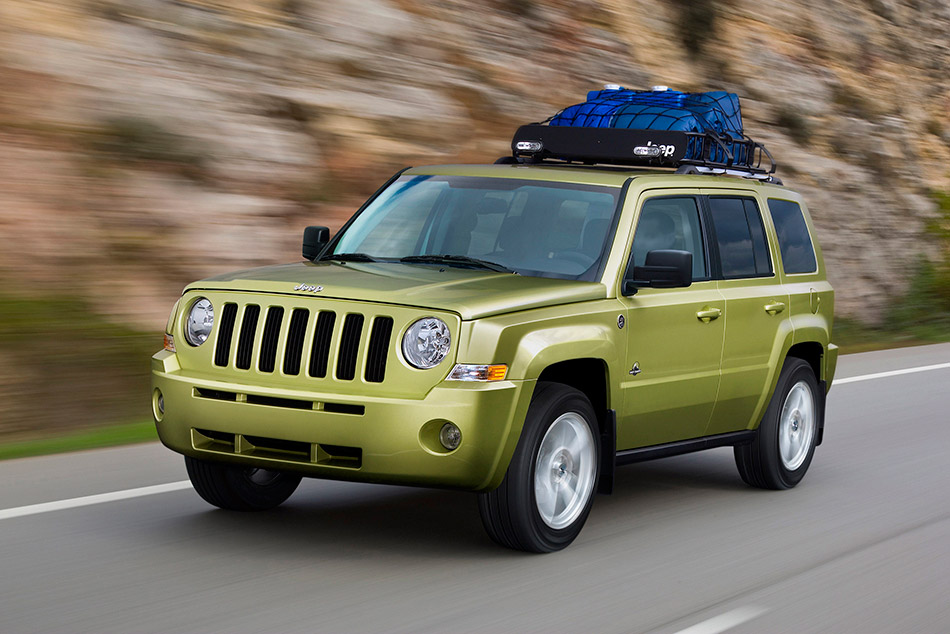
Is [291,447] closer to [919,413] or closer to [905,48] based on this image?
[919,413]

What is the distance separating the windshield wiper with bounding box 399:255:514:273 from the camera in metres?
6.90

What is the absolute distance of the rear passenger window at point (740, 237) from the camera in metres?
7.93

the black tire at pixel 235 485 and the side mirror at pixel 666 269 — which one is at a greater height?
the side mirror at pixel 666 269

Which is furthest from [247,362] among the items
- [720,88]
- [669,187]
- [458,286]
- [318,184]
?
[720,88]

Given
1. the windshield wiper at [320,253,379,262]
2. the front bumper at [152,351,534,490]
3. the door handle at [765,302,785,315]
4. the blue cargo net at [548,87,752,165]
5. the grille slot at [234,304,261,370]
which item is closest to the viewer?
the front bumper at [152,351,534,490]

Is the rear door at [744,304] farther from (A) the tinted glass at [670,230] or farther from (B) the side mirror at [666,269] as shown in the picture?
(B) the side mirror at [666,269]

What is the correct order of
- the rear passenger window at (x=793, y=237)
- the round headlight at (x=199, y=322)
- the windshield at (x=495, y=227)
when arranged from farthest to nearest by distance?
the rear passenger window at (x=793, y=237)
the windshield at (x=495, y=227)
the round headlight at (x=199, y=322)

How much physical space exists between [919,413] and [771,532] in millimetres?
5012

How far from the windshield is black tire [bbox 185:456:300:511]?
129cm

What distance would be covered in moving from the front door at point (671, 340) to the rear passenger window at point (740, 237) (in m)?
0.21

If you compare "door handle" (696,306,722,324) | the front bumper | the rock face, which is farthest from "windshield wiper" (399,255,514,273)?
the rock face

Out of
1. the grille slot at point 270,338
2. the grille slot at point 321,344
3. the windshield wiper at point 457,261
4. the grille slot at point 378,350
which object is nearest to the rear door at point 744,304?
the windshield wiper at point 457,261

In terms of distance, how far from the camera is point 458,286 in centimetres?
630

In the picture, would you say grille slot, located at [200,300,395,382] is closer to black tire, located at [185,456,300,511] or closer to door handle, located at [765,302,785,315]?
black tire, located at [185,456,300,511]
